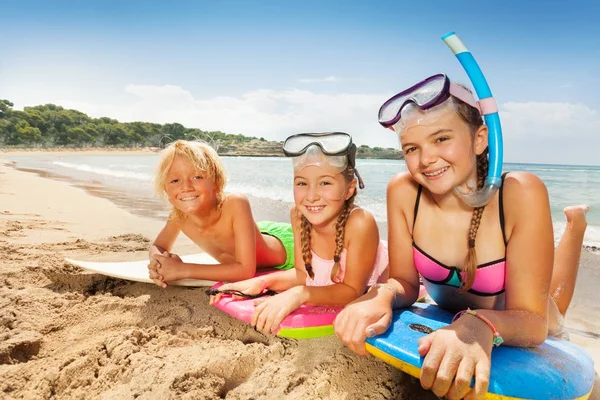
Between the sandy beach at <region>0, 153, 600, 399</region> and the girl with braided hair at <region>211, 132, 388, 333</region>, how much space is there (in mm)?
288

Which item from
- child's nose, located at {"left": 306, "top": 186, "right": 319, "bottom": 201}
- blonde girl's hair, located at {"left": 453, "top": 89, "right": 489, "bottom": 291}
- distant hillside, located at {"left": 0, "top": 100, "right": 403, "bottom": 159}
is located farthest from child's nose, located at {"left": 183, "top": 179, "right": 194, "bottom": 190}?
distant hillside, located at {"left": 0, "top": 100, "right": 403, "bottom": 159}

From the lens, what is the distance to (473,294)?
7.54 ft

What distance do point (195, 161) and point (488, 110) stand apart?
2175 mm

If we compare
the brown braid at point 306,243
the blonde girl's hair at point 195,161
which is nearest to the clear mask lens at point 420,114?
the brown braid at point 306,243

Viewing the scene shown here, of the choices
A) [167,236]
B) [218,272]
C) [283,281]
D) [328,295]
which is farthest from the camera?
[167,236]

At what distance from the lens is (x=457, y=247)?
2242 mm

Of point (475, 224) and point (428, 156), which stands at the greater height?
point (428, 156)

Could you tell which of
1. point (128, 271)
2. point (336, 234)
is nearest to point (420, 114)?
point (336, 234)

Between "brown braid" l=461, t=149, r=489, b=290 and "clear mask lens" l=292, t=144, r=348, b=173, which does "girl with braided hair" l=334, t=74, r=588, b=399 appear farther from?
"clear mask lens" l=292, t=144, r=348, b=173

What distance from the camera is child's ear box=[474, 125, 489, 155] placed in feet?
6.66

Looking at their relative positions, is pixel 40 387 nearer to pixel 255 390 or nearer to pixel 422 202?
pixel 255 390

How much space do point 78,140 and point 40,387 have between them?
7166cm

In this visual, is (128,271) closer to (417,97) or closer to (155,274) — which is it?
→ (155,274)

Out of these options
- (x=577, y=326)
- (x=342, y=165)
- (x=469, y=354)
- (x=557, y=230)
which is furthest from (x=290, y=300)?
(x=557, y=230)
